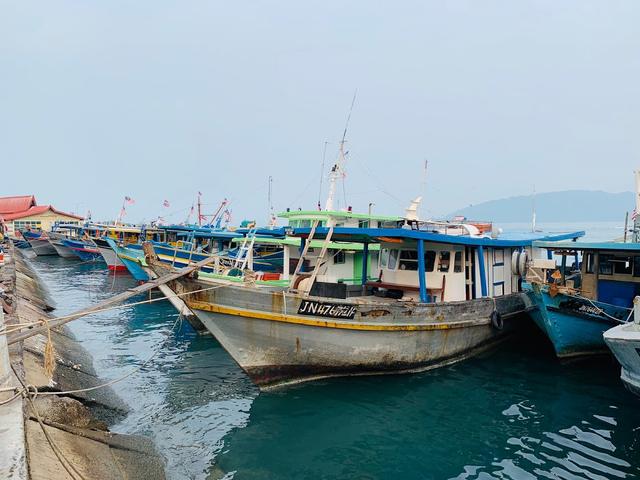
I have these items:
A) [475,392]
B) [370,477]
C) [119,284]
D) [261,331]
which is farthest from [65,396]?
[119,284]

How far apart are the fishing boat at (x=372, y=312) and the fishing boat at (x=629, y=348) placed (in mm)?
3949

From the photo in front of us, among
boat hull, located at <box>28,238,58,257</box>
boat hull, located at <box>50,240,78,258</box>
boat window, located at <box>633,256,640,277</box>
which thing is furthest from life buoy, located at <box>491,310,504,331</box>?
boat hull, located at <box>28,238,58,257</box>

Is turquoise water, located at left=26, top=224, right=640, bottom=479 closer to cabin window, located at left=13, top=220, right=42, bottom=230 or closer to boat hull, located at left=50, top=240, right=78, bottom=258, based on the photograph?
boat hull, located at left=50, top=240, right=78, bottom=258

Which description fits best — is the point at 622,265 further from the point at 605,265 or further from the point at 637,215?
the point at 637,215

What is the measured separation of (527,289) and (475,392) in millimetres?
4103

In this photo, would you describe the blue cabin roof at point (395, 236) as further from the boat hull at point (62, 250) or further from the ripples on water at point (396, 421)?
the boat hull at point (62, 250)

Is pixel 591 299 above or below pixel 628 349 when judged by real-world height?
above

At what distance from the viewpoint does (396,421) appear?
9930 mm

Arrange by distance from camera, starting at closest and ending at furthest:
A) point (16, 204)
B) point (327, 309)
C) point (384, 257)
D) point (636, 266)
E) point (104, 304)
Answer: point (104, 304) → point (327, 309) → point (636, 266) → point (384, 257) → point (16, 204)

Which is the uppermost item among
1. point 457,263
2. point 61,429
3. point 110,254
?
point 457,263

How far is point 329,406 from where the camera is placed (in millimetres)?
10445

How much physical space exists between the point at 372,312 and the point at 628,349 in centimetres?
531

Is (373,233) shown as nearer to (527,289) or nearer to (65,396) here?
(527,289)

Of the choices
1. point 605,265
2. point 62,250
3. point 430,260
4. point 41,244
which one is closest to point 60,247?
point 62,250
